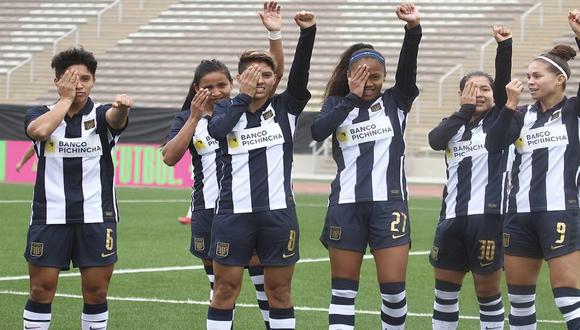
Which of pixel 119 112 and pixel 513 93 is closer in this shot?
pixel 119 112

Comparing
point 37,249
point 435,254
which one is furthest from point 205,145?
point 435,254

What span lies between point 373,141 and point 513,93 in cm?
98

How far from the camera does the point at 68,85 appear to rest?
7.31 meters

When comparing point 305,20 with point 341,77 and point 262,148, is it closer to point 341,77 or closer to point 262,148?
point 341,77

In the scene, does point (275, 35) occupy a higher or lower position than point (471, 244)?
higher

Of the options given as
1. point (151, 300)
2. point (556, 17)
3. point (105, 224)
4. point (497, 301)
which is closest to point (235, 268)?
point (105, 224)

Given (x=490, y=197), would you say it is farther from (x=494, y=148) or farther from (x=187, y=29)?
(x=187, y=29)

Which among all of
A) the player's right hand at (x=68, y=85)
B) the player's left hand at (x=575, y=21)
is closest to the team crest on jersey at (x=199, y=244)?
the player's right hand at (x=68, y=85)

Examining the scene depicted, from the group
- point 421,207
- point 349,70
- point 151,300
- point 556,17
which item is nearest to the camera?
point 349,70

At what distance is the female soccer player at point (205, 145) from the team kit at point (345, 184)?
0.03 metres

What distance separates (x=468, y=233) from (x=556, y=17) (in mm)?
26754

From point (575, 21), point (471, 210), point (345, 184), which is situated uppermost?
point (575, 21)

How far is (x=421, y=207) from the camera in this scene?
875 inches

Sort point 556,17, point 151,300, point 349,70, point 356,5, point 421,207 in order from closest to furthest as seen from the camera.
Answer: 1. point 349,70
2. point 151,300
3. point 421,207
4. point 556,17
5. point 356,5
